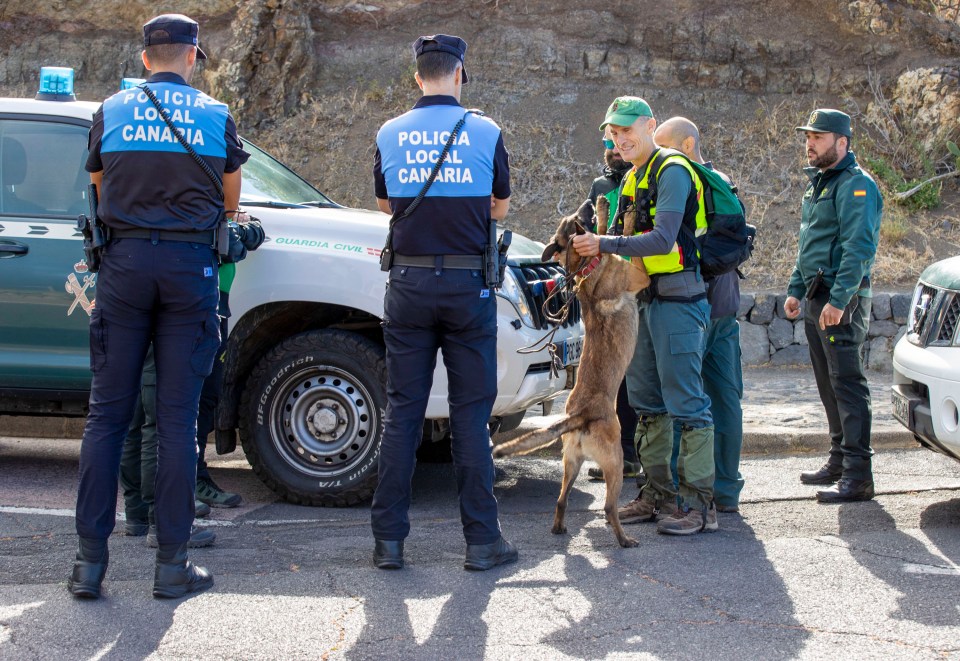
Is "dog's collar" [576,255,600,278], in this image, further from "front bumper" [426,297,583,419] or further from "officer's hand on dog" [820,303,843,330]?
"officer's hand on dog" [820,303,843,330]

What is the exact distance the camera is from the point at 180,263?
13.4 feet

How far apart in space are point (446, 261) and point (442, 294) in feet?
0.45

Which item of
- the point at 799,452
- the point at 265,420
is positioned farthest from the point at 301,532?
the point at 799,452

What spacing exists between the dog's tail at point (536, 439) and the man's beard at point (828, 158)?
2.21 meters

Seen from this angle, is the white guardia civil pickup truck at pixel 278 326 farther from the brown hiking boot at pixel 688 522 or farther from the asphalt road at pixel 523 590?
the brown hiking boot at pixel 688 522

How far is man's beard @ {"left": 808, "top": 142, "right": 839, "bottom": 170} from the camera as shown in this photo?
5.96 meters

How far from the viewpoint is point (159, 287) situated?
4.06 m

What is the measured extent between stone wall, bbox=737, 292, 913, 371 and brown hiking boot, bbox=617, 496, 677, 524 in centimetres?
506

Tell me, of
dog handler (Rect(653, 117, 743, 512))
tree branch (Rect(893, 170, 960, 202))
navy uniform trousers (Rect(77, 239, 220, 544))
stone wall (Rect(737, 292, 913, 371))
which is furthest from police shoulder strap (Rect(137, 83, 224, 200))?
tree branch (Rect(893, 170, 960, 202))

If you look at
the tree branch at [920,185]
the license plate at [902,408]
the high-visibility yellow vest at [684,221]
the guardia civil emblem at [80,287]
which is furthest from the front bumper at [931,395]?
the tree branch at [920,185]

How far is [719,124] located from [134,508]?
10429 mm

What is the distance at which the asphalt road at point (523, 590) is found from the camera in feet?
12.1

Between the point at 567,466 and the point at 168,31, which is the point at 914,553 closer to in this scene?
the point at 567,466

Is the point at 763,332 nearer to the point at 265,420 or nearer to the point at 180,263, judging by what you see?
the point at 265,420
